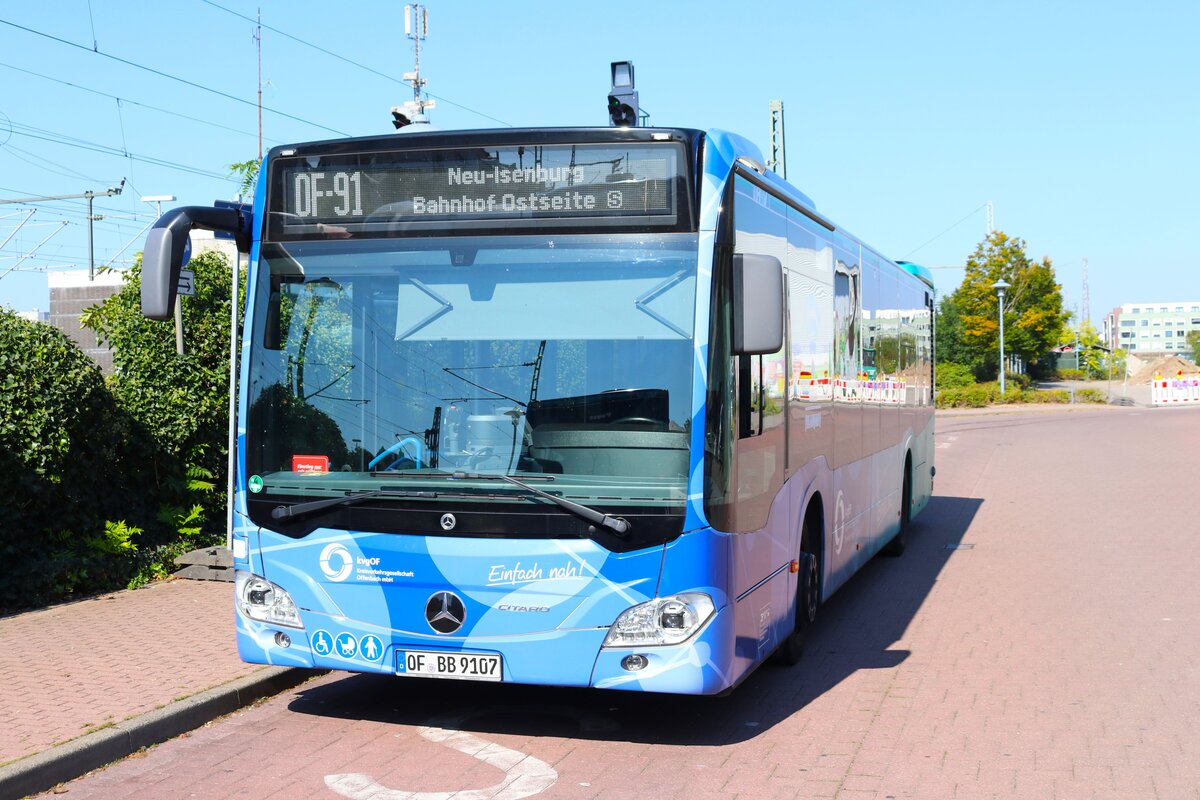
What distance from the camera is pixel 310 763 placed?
610 cm

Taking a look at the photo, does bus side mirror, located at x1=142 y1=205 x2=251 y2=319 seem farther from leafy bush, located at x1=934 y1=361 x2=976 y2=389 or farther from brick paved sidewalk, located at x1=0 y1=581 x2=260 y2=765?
leafy bush, located at x1=934 y1=361 x2=976 y2=389

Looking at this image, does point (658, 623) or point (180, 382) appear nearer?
point (658, 623)

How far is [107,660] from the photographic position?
7.93 meters

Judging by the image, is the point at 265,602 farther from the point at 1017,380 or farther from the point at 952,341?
the point at 952,341

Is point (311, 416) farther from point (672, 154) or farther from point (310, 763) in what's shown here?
point (672, 154)

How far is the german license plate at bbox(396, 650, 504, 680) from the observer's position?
19.9 feet

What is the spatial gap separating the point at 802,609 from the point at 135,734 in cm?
406

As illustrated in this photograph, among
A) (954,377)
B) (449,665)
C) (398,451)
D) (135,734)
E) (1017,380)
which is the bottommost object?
(135,734)

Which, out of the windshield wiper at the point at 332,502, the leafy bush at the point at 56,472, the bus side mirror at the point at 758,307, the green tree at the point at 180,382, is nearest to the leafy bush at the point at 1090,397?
the green tree at the point at 180,382

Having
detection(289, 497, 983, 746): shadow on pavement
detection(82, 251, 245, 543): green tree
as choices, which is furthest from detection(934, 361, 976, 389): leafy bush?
detection(289, 497, 983, 746): shadow on pavement

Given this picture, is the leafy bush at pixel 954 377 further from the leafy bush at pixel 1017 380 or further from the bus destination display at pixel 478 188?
the bus destination display at pixel 478 188

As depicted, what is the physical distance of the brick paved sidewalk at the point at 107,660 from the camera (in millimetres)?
6516

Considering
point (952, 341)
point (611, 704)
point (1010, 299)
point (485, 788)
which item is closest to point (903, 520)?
point (611, 704)

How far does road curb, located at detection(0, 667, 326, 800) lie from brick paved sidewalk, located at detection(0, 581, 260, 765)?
11cm
